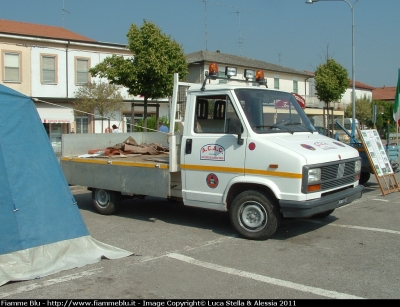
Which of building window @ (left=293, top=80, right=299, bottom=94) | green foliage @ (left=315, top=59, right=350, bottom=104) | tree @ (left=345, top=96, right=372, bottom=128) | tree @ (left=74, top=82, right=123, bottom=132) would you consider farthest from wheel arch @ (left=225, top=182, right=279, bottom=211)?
tree @ (left=345, top=96, right=372, bottom=128)

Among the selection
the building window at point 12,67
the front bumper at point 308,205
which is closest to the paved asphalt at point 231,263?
the front bumper at point 308,205

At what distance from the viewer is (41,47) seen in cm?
3014

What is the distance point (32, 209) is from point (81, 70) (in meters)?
27.4

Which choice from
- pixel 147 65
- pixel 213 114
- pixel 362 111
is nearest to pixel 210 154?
pixel 213 114

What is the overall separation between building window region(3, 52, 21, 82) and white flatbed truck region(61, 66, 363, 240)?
2361cm

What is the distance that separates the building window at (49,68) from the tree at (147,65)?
12334 millimetres

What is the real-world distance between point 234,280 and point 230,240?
6.04 ft

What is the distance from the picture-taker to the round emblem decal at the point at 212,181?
7.39m

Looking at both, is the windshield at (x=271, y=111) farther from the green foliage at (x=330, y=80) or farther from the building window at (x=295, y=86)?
the building window at (x=295, y=86)

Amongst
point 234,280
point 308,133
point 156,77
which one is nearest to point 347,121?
point 156,77

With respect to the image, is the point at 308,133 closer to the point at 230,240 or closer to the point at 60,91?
the point at 230,240

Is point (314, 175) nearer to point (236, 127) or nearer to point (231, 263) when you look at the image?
point (236, 127)

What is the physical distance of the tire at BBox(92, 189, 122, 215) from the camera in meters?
9.17

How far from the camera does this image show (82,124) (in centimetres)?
3173
